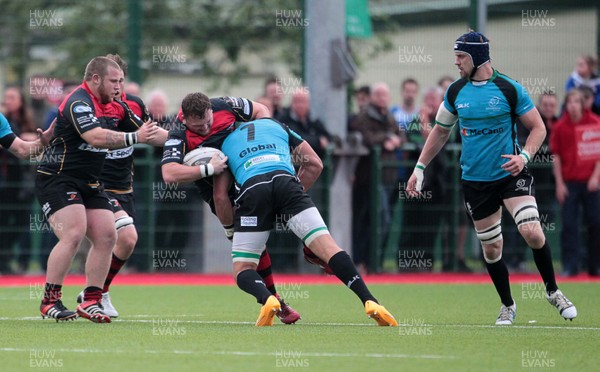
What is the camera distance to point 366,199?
17969mm

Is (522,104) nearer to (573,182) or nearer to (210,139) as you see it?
(210,139)

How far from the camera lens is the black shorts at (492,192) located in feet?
33.8

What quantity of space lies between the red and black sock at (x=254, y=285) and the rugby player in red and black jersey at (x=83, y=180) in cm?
133

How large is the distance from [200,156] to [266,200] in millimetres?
659

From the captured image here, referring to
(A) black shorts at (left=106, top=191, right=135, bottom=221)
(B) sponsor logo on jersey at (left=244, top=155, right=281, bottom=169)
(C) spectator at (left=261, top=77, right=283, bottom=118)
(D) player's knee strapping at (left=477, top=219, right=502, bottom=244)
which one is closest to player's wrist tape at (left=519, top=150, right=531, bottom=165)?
(D) player's knee strapping at (left=477, top=219, right=502, bottom=244)

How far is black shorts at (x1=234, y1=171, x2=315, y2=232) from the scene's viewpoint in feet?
32.2

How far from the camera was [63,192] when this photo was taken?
1037cm

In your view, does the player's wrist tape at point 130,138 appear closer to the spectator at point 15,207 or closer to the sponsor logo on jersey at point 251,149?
the sponsor logo on jersey at point 251,149

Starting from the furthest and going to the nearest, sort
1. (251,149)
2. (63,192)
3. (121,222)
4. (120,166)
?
(120,166) → (121,222) → (63,192) → (251,149)

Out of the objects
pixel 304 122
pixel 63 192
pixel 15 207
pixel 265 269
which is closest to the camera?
pixel 63 192

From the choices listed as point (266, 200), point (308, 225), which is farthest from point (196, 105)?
point (308, 225)

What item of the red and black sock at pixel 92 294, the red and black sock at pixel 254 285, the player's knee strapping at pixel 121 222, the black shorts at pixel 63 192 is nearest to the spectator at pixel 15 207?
the player's knee strapping at pixel 121 222

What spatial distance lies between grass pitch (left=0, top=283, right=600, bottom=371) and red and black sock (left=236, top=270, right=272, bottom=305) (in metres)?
0.26

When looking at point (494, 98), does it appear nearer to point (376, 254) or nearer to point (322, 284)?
point (322, 284)
